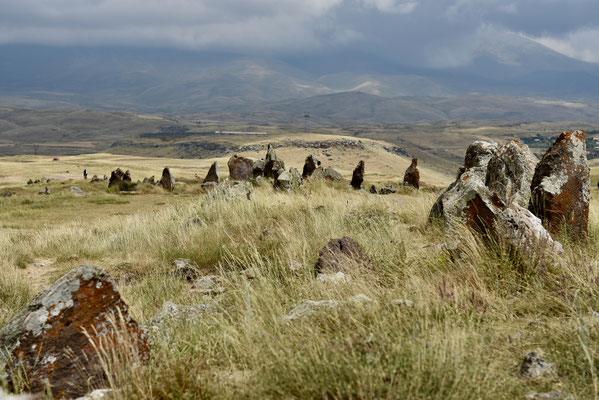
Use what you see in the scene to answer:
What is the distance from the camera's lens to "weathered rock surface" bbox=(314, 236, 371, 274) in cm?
558

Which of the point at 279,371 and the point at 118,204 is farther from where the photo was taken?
the point at 118,204

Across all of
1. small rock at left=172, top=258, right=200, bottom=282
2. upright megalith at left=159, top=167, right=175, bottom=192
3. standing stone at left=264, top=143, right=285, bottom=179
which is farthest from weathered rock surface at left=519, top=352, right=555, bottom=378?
upright megalith at left=159, top=167, right=175, bottom=192

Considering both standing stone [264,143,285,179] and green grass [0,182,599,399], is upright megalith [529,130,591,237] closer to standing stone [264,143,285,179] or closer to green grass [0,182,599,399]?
green grass [0,182,599,399]

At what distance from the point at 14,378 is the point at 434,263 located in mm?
4165

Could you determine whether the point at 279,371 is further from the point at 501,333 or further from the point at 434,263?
the point at 434,263

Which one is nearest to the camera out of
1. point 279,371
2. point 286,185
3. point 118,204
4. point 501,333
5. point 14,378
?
point 279,371

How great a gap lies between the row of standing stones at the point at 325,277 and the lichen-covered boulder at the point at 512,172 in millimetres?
19

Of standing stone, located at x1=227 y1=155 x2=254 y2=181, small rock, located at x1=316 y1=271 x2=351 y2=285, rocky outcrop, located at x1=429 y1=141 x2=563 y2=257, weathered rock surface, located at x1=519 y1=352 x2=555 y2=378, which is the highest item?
rocky outcrop, located at x1=429 y1=141 x2=563 y2=257

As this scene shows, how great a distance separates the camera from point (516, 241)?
505 centimetres

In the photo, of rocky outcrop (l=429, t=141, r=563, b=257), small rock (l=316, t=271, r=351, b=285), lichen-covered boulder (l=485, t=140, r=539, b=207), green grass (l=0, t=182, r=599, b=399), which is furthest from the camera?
lichen-covered boulder (l=485, t=140, r=539, b=207)

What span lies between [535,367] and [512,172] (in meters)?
6.77

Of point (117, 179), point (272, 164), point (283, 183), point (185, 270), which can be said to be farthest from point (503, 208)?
point (117, 179)

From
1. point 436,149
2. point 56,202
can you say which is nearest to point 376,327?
point 56,202

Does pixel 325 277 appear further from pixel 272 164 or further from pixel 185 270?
pixel 272 164
